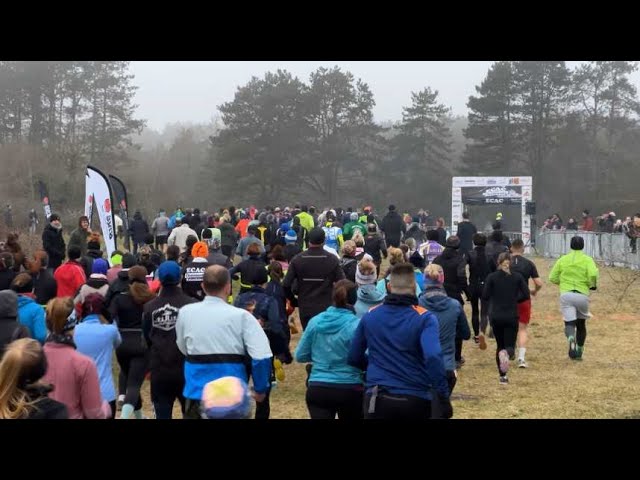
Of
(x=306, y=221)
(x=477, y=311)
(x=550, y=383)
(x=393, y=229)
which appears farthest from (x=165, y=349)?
(x=306, y=221)

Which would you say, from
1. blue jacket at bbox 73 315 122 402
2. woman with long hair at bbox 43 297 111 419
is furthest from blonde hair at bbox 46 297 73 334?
blue jacket at bbox 73 315 122 402

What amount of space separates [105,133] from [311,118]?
13.7 meters

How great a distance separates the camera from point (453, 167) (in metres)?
57.2

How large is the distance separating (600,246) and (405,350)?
992 inches

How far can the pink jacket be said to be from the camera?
185 inches

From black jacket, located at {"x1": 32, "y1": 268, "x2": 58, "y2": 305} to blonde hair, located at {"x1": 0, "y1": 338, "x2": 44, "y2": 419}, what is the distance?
5.25 m

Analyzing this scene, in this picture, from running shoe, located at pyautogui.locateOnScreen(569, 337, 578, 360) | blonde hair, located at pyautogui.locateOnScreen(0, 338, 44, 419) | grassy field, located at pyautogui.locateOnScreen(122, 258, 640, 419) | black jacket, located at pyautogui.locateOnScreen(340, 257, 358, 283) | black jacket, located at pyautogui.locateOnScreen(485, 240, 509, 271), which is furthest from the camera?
black jacket, located at pyautogui.locateOnScreen(485, 240, 509, 271)

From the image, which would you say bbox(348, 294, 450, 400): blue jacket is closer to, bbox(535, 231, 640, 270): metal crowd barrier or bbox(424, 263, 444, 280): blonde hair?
bbox(424, 263, 444, 280): blonde hair

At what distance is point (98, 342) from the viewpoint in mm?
6285

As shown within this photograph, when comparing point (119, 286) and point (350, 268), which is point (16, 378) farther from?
point (350, 268)

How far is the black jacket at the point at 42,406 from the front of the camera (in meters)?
3.85

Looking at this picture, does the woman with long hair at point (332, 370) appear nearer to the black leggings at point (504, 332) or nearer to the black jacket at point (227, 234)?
the black leggings at point (504, 332)

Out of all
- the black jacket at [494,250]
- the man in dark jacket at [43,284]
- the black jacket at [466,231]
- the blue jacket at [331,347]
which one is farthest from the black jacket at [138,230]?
the blue jacket at [331,347]

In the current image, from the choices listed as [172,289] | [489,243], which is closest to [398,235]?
[489,243]
